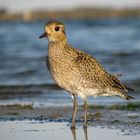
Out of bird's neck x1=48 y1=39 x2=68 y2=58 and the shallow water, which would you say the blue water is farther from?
the shallow water

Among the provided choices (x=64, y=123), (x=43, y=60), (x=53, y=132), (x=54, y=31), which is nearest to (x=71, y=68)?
(x=54, y=31)

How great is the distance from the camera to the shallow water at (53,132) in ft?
37.4

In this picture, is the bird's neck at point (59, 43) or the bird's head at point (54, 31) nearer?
the bird's head at point (54, 31)

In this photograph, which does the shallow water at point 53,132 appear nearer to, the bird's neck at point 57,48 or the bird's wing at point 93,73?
the bird's wing at point 93,73

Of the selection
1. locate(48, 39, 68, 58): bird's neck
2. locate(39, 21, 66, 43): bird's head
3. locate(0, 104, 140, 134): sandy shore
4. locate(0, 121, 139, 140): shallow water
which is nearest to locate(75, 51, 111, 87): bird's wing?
locate(48, 39, 68, 58): bird's neck

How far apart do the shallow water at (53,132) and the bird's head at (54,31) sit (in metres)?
1.40

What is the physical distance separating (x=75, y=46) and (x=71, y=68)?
13.9 m

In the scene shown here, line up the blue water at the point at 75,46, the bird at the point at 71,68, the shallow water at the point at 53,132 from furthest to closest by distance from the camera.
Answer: the blue water at the point at 75,46 < the bird at the point at 71,68 < the shallow water at the point at 53,132

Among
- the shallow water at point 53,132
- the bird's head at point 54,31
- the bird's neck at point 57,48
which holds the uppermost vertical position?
the bird's head at point 54,31

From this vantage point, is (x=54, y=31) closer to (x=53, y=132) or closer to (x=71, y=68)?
(x=71, y=68)

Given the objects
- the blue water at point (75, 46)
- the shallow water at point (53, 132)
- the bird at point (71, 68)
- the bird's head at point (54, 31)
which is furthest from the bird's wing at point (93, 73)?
the blue water at point (75, 46)

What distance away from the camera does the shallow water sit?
11.4 metres

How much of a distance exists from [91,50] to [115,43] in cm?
300

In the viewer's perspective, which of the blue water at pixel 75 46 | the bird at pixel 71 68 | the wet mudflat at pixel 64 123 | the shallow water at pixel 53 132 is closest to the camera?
the shallow water at pixel 53 132
